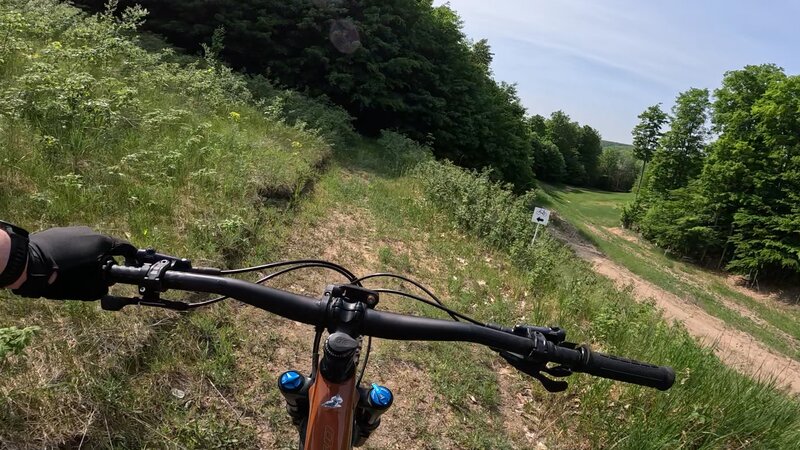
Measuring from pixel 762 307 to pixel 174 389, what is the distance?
83.2 ft

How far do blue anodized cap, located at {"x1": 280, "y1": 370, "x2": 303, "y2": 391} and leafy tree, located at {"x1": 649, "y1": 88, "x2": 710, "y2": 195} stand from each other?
37191mm

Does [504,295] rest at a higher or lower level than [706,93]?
lower

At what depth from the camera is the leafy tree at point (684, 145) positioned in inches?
1312

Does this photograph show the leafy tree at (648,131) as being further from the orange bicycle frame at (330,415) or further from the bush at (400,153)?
the orange bicycle frame at (330,415)

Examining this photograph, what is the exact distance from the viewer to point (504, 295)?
6.53 metres

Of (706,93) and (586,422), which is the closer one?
(586,422)

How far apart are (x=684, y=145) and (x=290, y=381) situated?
38323 mm

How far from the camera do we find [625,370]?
4.63ft

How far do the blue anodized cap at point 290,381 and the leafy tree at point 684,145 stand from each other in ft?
122

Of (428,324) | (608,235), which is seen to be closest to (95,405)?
(428,324)

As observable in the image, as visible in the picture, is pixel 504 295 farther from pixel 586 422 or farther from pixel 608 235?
pixel 608 235

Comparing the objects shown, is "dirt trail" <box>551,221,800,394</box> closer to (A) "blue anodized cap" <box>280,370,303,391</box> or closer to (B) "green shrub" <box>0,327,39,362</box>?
(A) "blue anodized cap" <box>280,370,303,391</box>

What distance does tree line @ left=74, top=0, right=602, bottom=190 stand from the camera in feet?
47.0

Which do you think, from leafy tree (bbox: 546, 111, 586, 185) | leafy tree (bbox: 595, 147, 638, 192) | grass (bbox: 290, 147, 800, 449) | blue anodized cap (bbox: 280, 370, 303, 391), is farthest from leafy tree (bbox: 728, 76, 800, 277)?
leafy tree (bbox: 595, 147, 638, 192)
